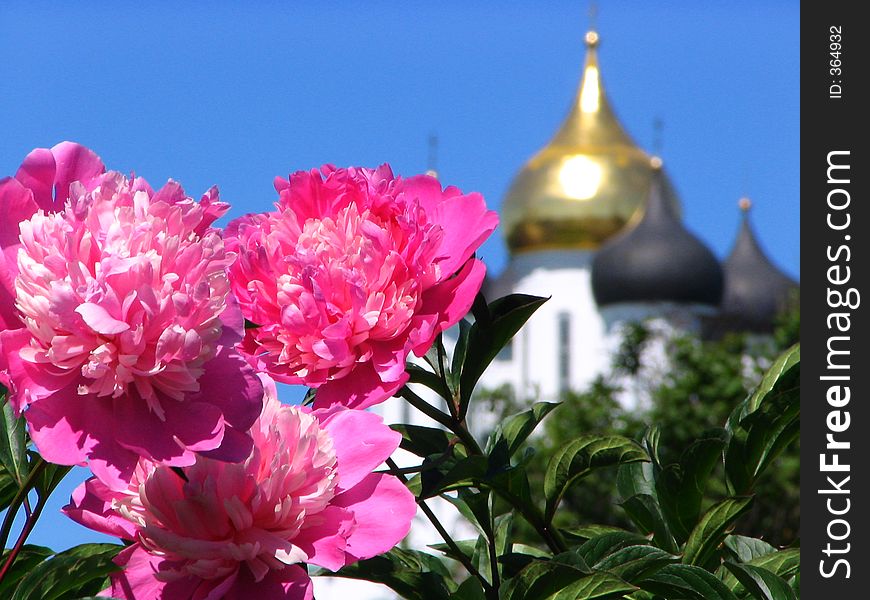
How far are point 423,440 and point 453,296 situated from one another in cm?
12

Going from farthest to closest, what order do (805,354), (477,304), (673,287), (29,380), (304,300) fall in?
1. (673,287)
2. (805,354)
3. (477,304)
4. (304,300)
5. (29,380)

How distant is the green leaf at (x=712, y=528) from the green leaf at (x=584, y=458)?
7 centimetres

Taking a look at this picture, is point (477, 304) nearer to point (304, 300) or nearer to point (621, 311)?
point (304, 300)

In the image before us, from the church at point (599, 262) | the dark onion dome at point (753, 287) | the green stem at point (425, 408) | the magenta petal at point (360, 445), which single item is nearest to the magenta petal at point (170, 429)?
the magenta petal at point (360, 445)

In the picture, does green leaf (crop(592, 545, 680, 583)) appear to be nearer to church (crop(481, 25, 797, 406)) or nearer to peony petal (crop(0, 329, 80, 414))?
peony petal (crop(0, 329, 80, 414))

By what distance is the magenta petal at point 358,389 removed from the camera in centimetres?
75

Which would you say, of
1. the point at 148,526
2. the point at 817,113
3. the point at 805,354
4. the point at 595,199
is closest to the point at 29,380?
the point at 148,526

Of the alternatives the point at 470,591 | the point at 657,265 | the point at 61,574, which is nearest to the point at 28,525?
the point at 61,574

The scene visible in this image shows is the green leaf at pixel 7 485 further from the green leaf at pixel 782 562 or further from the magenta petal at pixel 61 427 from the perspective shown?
the green leaf at pixel 782 562

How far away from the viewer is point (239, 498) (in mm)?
649

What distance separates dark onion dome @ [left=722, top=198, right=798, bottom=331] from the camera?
2508 cm

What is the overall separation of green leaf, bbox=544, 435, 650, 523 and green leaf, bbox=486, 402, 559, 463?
11 centimetres

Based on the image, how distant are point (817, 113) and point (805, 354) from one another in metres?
0.21

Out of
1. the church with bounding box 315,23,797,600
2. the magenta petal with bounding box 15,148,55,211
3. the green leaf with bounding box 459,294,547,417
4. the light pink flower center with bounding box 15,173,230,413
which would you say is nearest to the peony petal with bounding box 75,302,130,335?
the light pink flower center with bounding box 15,173,230,413
